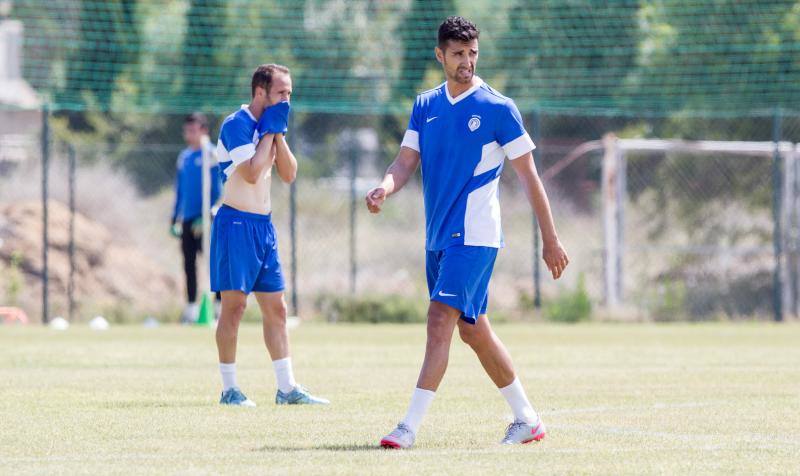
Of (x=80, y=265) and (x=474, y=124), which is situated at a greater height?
(x=474, y=124)

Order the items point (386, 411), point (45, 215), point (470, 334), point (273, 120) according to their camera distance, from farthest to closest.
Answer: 1. point (45, 215)
2. point (273, 120)
3. point (386, 411)
4. point (470, 334)

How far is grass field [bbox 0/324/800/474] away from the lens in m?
6.63

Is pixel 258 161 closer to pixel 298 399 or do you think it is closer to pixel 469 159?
pixel 298 399

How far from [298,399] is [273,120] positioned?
1.71 m

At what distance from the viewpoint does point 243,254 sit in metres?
9.47

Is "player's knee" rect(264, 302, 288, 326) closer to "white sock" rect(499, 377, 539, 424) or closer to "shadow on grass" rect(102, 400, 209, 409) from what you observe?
"shadow on grass" rect(102, 400, 209, 409)

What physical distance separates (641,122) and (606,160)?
11418 millimetres

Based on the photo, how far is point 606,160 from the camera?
2205 centimetres

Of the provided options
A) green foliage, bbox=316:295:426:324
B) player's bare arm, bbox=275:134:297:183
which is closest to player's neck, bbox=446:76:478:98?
player's bare arm, bbox=275:134:297:183

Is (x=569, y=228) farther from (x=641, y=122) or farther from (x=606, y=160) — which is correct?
(x=606, y=160)

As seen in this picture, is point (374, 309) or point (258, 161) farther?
point (374, 309)

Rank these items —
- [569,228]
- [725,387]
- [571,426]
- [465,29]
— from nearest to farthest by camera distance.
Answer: [465,29] → [571,426] → [725,387] → [569,228]

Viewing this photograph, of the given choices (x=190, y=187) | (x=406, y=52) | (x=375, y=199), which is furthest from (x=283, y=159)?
(x=406, y=52)

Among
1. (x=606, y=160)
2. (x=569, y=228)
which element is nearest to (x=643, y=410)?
(x=606, y=160)
